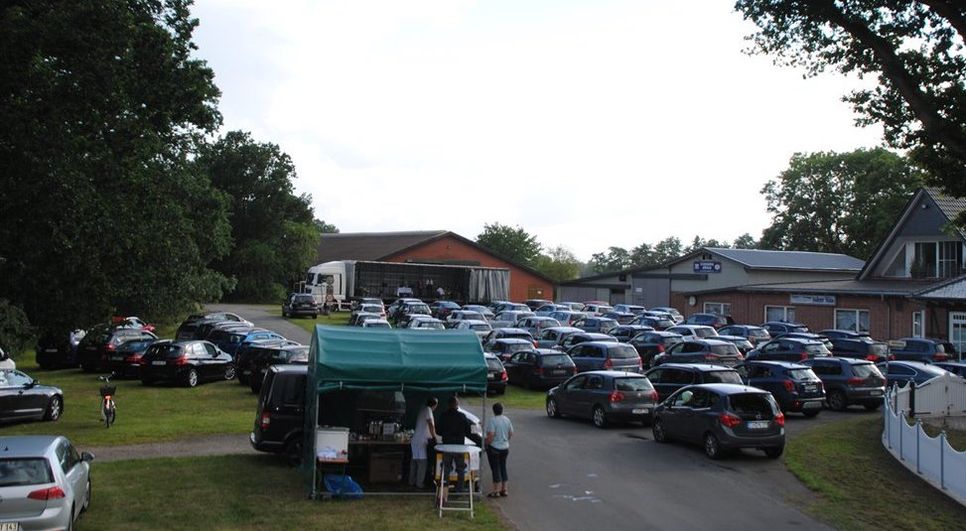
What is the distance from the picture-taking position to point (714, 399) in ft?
57.6

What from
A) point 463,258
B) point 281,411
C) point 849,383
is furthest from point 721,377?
point 463,258

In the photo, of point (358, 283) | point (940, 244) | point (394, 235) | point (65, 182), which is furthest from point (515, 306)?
point (394, 235)

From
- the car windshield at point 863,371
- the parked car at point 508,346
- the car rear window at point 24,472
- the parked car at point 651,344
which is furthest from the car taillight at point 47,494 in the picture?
the parked car at point 651,344

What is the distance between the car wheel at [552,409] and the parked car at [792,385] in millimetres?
5176

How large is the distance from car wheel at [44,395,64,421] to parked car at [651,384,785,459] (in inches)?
608

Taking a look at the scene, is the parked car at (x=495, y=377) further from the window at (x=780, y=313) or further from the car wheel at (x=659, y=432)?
the window at (x=780, y=313)

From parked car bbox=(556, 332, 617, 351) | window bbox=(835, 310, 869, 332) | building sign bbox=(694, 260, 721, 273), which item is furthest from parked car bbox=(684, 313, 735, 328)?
building sign bbox=(694, 260, 721, 273)

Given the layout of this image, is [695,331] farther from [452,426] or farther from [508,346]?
[452,426]

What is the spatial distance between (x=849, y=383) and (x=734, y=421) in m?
8.95

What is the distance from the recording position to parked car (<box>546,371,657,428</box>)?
21.0 metres

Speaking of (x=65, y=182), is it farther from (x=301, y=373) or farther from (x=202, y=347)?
(x=202, y=347)

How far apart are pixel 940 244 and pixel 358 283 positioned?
36941 mm

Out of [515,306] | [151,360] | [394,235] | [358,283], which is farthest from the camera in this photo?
[394,235]

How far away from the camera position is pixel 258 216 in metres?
77.3
